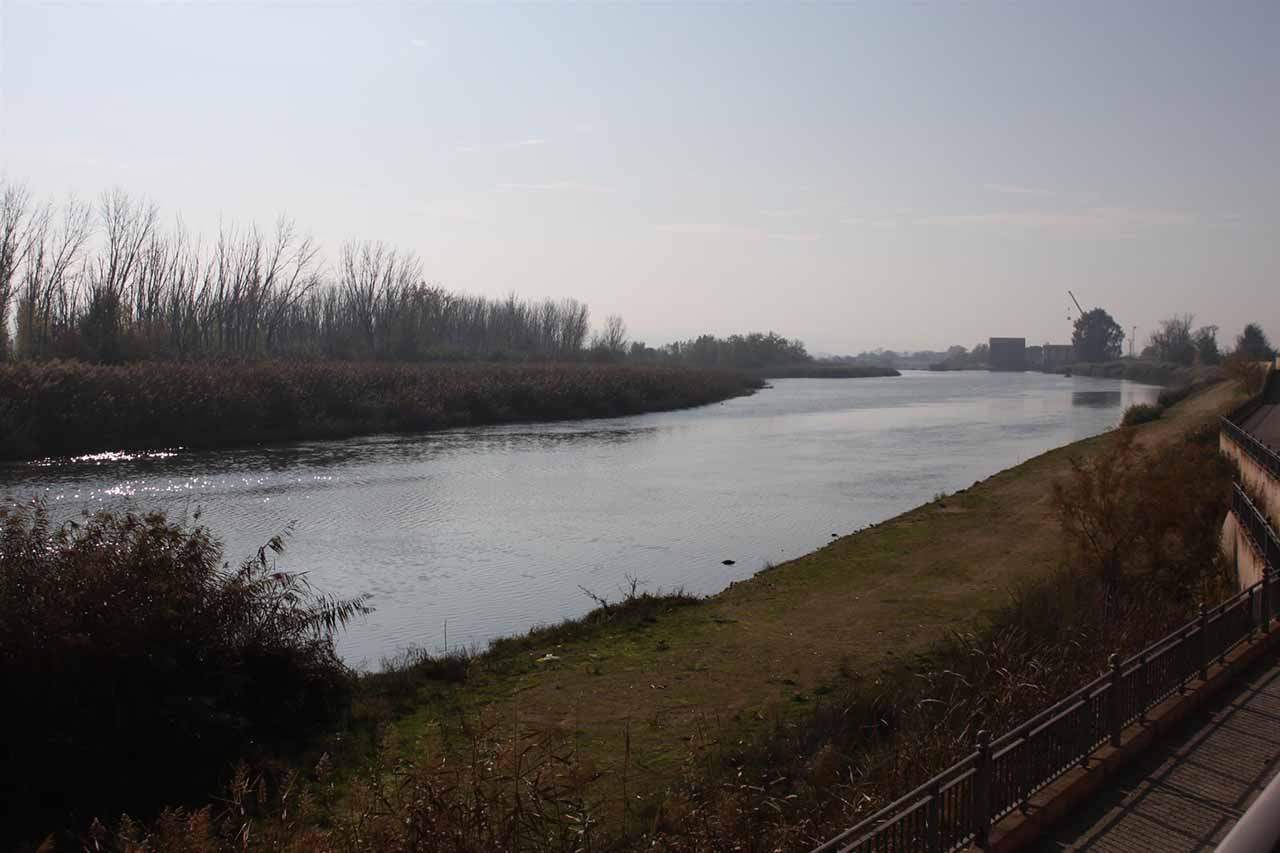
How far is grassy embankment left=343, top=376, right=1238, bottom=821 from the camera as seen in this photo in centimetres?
1062

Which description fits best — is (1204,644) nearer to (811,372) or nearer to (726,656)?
(726,656)

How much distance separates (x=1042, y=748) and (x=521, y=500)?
22265 millimetres

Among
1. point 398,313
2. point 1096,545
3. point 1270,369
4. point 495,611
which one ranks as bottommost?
point 495,611

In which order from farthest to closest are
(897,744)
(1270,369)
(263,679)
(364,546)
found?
(1270,369) < (364,546) < (263,679) < (897,744)

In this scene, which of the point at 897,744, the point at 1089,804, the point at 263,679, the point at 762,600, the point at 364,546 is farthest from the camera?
the point at 364,546

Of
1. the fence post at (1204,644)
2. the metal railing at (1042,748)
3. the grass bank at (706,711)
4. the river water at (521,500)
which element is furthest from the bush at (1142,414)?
the fence post at (1204,644)

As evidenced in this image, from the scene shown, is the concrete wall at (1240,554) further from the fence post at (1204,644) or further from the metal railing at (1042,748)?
the fence post at (1204,644)

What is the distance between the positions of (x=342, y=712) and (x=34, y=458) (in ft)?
97.9

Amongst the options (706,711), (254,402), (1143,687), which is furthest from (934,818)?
(254,402)

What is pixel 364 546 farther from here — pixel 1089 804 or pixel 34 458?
pixel 34 458

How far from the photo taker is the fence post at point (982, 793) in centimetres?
700

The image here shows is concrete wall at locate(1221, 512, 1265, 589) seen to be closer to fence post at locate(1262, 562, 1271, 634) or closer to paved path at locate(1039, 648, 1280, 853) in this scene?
fence post at locate(1262, 562, 1271, 634)

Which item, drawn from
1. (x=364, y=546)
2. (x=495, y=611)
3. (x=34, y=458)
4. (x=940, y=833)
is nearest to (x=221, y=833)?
(x=940, y=833)

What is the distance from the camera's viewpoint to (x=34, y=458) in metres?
35.1
